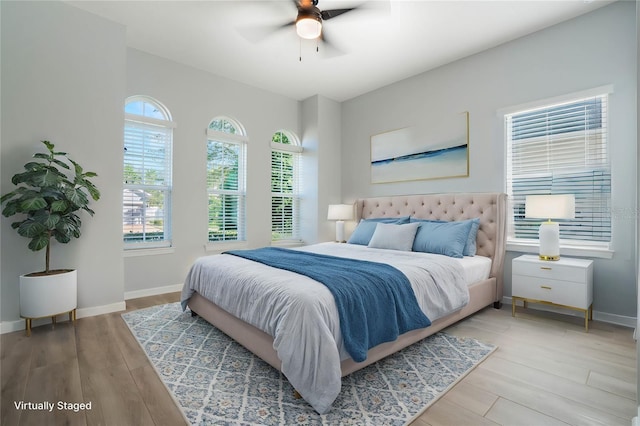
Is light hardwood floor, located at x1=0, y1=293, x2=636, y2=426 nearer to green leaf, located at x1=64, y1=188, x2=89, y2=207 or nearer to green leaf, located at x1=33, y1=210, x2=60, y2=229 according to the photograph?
green leaf, located at x1=33, y1=210, x2=60, y2=229

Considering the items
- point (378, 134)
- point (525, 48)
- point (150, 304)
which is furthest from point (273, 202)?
point (525, 48)

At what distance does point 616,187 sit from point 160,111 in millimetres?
5211

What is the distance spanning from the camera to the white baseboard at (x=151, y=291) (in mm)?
3734

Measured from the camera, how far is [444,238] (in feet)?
11.0

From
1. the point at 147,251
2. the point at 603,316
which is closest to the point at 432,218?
the point at 603,316

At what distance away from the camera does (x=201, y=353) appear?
2.32 meters

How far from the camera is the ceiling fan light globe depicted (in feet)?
8.46

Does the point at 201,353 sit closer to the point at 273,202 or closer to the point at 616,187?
the point at 273,202

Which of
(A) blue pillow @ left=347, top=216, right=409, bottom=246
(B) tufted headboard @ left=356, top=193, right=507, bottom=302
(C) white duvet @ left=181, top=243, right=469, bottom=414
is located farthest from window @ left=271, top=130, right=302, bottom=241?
(C) white duvet @ left=181, top=243, right=469, bottom=414

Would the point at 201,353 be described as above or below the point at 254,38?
below

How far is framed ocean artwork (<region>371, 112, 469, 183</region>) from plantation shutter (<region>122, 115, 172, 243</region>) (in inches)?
124

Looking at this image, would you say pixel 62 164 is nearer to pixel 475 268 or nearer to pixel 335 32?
pixel 335 32

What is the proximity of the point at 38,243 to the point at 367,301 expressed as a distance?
2.84 metres

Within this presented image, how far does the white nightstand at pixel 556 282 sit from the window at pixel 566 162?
1.36 ft
